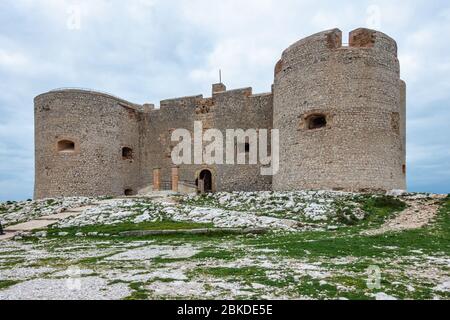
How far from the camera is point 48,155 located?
22719 millimetres

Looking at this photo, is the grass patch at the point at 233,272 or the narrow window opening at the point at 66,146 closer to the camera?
the grass patch at the point at 233,272

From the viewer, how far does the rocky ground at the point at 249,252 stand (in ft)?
14.8

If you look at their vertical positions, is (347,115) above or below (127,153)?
above

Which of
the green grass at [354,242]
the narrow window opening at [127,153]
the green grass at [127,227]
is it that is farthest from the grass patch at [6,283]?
the narrow window opening at [127,153]

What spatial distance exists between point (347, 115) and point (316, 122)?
72.5 inches

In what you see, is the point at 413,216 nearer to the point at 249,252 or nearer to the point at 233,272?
the point at 249,252

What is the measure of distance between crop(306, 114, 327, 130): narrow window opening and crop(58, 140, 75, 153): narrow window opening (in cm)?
1438

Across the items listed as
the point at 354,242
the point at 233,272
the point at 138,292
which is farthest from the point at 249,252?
the point at 138,292

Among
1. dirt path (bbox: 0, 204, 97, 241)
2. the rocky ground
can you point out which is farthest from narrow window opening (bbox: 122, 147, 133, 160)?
dirt path (bbox: 0, 204, 97, 241)

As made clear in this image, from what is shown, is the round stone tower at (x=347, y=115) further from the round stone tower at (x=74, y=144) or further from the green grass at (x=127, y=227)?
the round stone tower at (x=74, y=144)

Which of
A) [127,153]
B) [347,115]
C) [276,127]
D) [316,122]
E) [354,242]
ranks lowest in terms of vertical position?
[354,242]

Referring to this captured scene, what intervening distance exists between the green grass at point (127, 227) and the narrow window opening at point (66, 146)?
12101 mm

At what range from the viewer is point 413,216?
12086 millimetres
